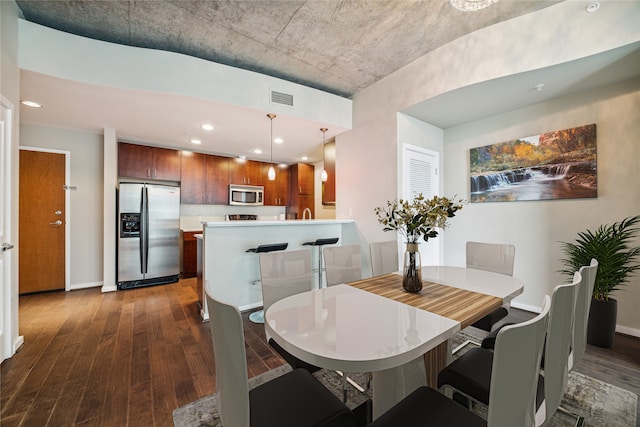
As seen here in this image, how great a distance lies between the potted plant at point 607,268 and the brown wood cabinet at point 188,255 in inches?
212

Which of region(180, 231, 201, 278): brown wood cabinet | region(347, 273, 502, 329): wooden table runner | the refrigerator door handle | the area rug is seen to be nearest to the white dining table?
region(347, 273, 502, 329): wooden table runner

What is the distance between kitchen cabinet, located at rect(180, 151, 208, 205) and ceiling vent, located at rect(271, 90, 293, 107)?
2585 millimetres

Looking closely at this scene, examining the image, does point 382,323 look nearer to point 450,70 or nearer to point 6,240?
point 450,70

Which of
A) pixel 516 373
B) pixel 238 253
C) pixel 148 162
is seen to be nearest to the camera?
pixel 516 373

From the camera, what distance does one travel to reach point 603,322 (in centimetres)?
→ 223

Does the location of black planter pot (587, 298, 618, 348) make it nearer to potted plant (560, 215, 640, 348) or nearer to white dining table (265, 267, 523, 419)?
potted plant (560, 215, 640, 348)

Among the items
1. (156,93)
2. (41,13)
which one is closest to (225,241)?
(156,93)

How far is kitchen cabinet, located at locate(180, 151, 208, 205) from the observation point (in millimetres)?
4840

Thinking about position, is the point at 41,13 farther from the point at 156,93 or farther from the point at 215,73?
the point at 215,73

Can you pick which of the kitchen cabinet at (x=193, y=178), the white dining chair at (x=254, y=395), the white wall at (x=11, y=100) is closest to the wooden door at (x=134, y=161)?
the kitchen cabinet at (x=193, y=178)

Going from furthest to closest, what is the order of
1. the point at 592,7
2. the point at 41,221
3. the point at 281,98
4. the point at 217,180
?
the point at 217,180, the point at 41,221, the point at 281,98, the point at 592,7

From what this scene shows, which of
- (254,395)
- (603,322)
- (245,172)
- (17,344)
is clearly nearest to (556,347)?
(254,395)

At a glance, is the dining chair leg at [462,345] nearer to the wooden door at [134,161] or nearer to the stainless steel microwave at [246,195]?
the stainless steel microwave at [246,195]

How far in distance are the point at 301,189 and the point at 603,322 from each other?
4.88 meters
